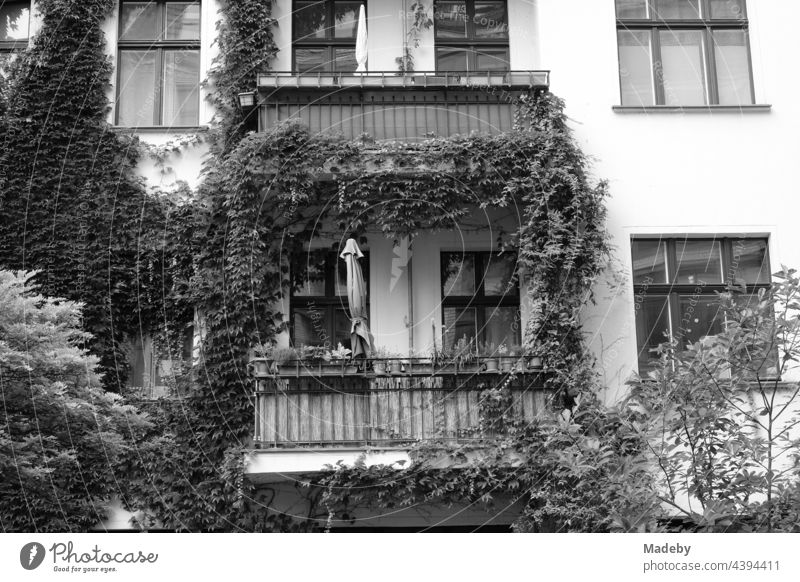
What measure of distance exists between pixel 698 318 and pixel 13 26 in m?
11.9

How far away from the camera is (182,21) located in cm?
1972

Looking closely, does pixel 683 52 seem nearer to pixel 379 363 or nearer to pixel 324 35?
pixel 324 35

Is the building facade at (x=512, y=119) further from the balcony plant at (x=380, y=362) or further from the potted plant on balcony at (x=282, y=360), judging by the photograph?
the potted plant on balcony at (x=282, y=360)

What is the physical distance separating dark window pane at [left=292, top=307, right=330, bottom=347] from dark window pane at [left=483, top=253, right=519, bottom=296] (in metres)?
2.58

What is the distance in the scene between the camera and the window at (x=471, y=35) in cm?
1977

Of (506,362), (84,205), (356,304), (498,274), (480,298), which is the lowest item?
(506,362)

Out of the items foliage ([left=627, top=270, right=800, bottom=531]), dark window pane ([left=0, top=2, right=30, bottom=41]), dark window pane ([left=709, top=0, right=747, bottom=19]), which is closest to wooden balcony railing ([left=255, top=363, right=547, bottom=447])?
foliage ([left=627, top=270, right=800, bottom=531])

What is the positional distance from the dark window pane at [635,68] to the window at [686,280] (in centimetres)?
241

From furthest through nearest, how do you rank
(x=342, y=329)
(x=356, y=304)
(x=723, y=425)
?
(x=342, y=329) → (x=356, y=304) → (x=723, y=425)

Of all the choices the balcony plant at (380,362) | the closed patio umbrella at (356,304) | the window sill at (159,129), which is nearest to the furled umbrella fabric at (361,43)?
the window sill at (159,129)

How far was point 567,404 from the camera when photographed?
1686 cm

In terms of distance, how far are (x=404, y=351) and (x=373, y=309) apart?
862mm

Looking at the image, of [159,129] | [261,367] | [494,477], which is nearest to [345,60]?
[159,129]

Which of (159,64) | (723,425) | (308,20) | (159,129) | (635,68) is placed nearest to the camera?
(723,425)
